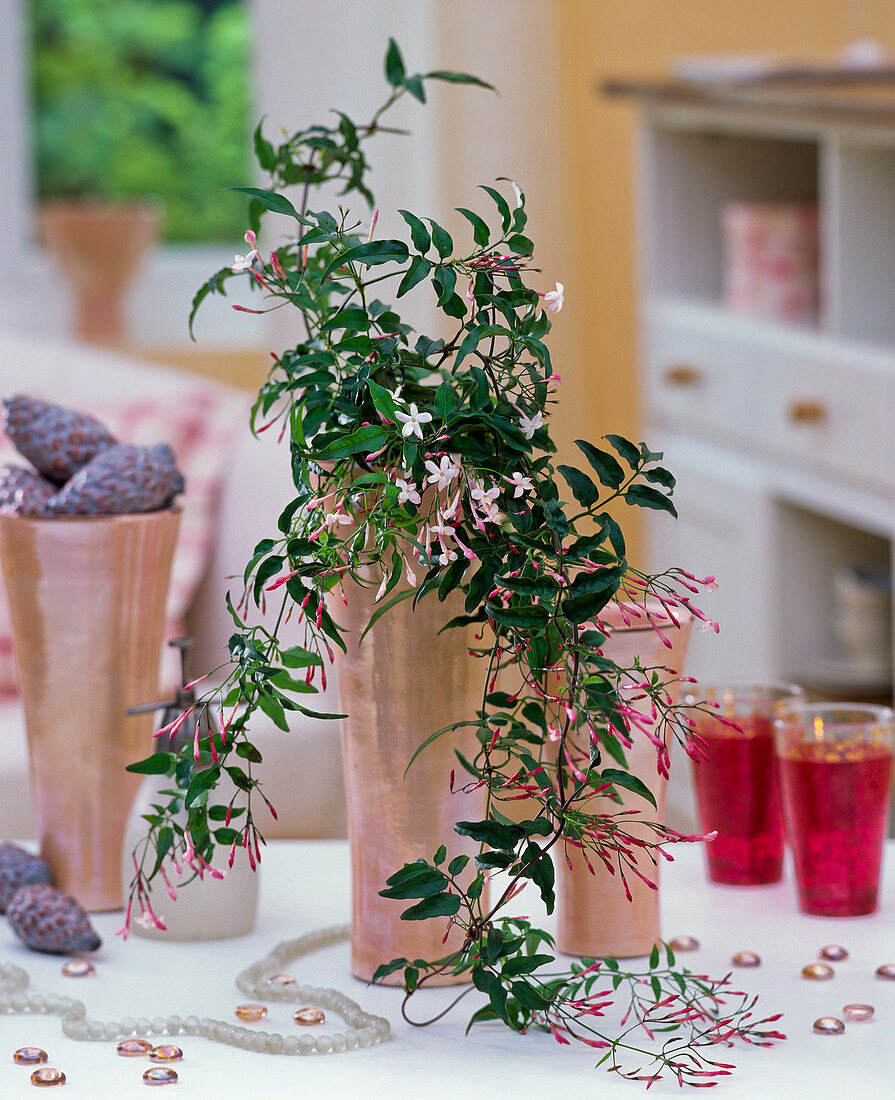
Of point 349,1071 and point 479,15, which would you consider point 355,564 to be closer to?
point 349,1071

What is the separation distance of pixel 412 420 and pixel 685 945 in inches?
12.9

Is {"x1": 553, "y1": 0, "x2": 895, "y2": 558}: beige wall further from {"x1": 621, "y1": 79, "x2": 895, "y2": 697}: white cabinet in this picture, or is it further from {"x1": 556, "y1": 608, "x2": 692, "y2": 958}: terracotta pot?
{"x1": 556, "y1": 608, "x2": 692, "y2": 958}: terracotta pot

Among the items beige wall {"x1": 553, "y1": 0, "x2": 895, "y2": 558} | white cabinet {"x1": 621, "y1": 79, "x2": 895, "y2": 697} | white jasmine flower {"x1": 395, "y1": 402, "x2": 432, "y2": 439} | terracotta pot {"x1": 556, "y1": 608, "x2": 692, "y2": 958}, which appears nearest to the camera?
white jasmine flower {"x1": 395, "y1": 402, "x2": 432, "y2": 439}

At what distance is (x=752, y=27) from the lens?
3.10m

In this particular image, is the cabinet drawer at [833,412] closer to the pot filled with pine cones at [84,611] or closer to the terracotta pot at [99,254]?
the pot filled with pine cones at [84,611]

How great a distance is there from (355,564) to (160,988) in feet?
0.82

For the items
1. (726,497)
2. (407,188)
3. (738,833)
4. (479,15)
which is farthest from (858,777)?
(479,15)

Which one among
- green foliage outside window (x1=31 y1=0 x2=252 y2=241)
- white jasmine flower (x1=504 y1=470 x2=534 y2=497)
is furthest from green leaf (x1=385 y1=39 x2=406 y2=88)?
green foliage outside window (x1=31 y1=0 x2=252 y2=241)

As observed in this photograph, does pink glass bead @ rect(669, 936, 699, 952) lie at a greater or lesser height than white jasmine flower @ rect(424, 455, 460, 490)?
lesser

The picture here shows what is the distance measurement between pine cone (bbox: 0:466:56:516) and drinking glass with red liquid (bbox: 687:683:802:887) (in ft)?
1.17

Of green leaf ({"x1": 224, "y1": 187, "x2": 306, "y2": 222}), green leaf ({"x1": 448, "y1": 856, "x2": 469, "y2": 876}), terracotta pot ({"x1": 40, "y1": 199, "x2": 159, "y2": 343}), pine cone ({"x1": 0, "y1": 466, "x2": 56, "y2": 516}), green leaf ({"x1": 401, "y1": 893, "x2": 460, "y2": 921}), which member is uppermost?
terracotta pot ({"x1": 40, "y1": 199, "x2": 159, "y2": 343})

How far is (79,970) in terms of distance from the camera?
74 centimetres

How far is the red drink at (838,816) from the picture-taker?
0.78m

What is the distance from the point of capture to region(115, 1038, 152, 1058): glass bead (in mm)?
646
